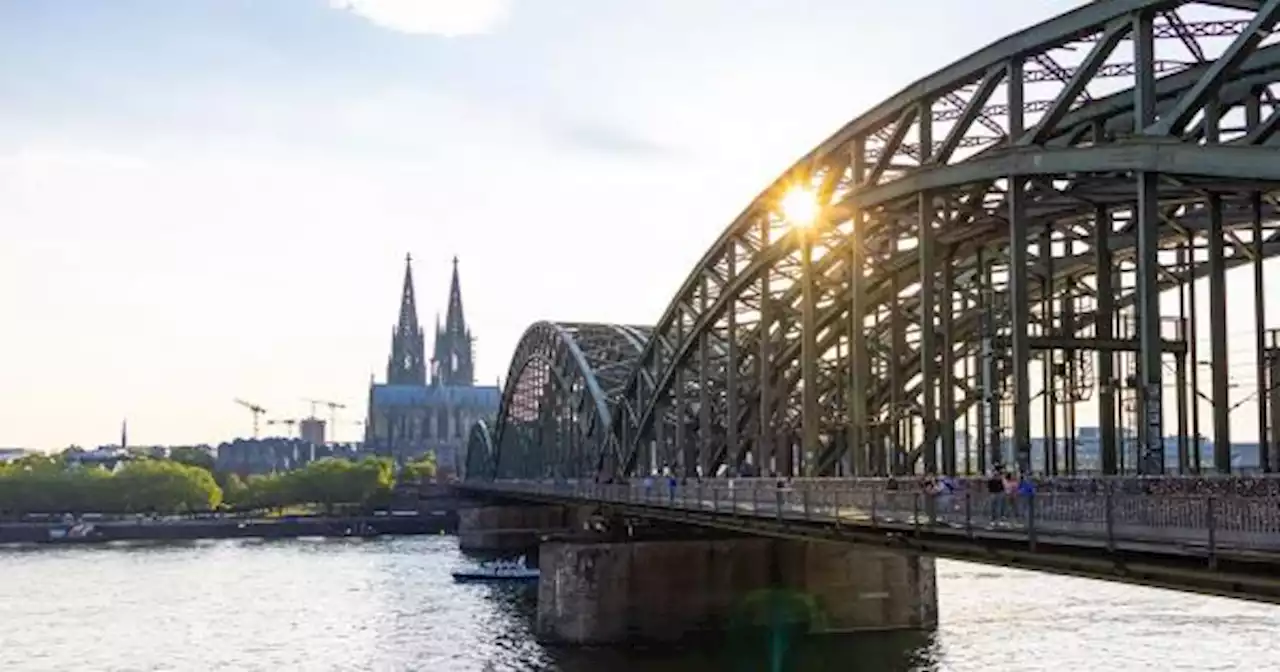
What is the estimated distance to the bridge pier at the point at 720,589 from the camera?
68312mm

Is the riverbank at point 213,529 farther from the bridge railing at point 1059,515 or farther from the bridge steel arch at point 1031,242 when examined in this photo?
the bridge railing at point 1059,515

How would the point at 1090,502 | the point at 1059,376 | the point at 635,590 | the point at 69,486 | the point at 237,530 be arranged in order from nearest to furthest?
the point at 1090,502, the point at 1059,376, the point at 635,590, the point at 237,530, the point at 69,486

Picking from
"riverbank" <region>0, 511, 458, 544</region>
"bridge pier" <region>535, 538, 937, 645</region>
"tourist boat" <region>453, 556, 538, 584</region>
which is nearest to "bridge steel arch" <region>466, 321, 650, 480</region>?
"tourist boat" <region>453, 556, 538, 584</region>

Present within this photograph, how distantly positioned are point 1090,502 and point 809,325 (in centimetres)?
3099

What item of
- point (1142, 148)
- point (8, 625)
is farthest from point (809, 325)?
point (8, 625)

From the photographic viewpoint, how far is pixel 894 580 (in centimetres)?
7012

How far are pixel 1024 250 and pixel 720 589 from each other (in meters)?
30.0

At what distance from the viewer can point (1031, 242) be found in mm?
66125

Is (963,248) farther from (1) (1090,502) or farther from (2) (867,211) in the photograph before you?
(1) (1090,502)

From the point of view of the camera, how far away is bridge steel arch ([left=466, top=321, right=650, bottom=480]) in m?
120

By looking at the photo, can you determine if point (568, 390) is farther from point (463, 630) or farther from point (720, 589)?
point (720, 589)

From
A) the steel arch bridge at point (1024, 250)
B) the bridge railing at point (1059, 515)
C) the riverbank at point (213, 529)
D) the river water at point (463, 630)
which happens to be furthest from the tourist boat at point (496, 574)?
the riverbank at point (213, 529)

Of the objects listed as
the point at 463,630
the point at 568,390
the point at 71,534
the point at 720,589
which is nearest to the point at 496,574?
the point at 568,390

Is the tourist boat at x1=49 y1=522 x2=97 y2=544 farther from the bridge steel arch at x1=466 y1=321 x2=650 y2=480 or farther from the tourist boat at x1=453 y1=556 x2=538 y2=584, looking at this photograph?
the tourist boat at x1=453 y1=556 x2=538 y2=584
